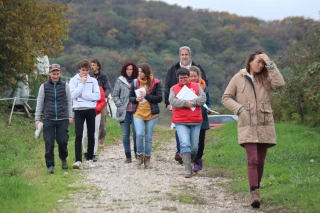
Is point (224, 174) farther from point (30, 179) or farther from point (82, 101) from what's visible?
point (30, 179)

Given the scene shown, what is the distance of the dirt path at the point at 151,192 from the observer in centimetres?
763

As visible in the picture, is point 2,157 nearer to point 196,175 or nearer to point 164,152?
point 164,152

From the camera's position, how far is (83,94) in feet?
37.4

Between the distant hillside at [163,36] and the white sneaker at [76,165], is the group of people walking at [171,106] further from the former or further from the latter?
the distant hillside at [163,36]

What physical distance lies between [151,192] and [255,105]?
1.98 m

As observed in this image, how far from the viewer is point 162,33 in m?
86.6

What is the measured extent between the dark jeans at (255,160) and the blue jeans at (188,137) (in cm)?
224

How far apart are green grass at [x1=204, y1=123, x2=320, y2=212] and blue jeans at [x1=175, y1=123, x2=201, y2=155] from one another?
2.40ft

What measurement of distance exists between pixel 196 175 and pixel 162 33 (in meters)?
76.9

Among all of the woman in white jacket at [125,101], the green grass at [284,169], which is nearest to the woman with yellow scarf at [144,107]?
the woman in white jacket at [125,101]

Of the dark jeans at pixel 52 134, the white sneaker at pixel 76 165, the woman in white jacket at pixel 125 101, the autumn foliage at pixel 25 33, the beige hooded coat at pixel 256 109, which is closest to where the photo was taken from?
the beige hooded coat at pixel 256 109

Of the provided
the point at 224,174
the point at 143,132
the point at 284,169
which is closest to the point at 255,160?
the point at 284,169

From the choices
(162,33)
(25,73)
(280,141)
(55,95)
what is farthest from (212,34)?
(55,95)

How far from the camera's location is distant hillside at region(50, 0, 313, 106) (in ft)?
234
